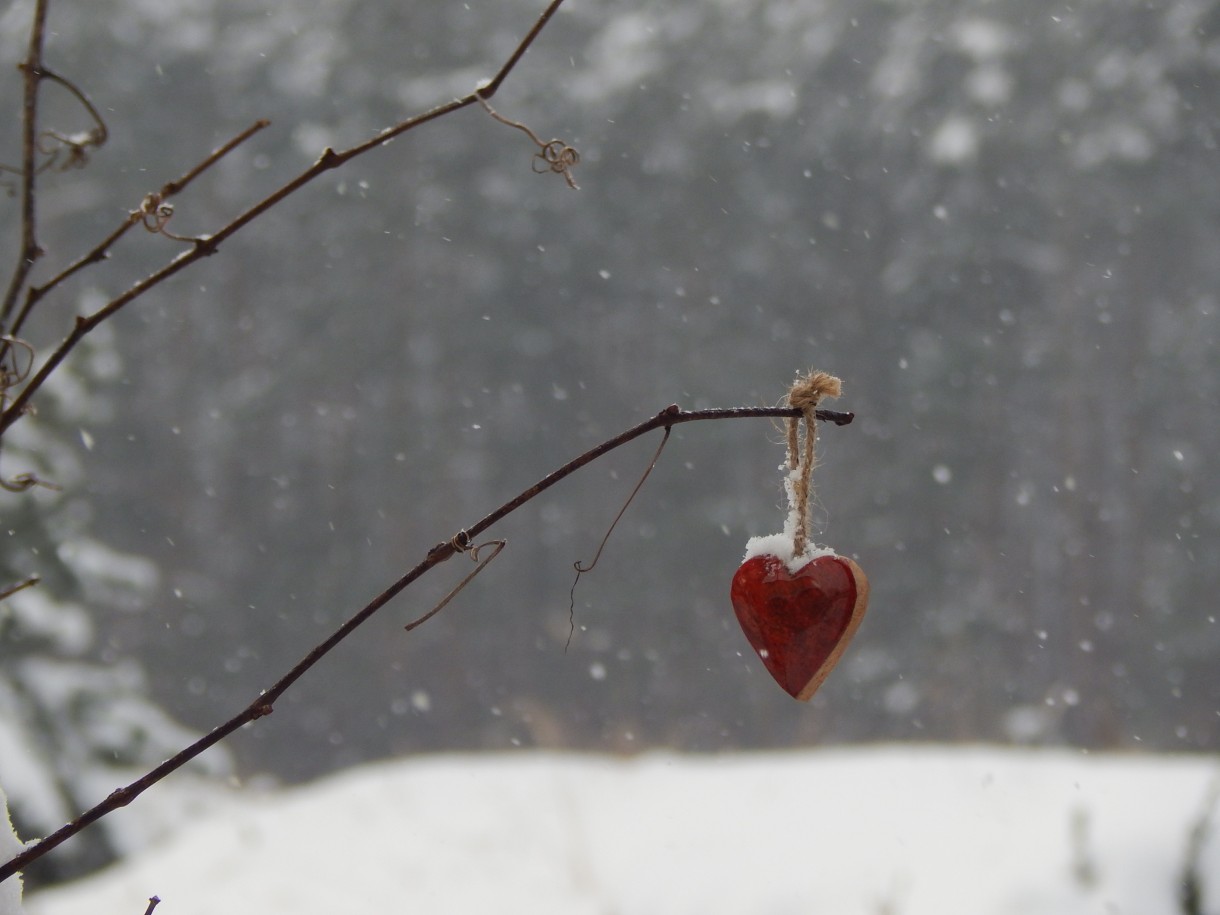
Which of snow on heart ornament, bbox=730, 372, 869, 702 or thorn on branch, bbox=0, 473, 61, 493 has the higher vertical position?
snow on heart ornament, bbox=730, 372, 869, 702

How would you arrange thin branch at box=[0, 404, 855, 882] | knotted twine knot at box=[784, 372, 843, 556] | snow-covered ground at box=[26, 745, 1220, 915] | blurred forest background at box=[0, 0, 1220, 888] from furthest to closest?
blurred forest background at box=[0, 0, 1220, 888]
snow-covered ground at box=[26, 745, 1220, 915]
knotted twine knot at box=[784, 372, 843, 556]
thin branch at box=[0, 404, 855, 882]

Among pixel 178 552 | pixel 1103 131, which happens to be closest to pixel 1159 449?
pixel 1103 131

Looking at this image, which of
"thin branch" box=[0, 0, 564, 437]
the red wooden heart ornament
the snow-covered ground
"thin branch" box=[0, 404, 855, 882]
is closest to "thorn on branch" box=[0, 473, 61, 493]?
"thin branch" box=[0, 0, 564, 437]

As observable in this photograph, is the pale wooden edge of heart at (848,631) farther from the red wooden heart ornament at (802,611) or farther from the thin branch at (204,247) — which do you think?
the thin branch at (204,247)

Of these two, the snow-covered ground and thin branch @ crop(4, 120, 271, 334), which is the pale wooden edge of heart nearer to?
thin branch @ crop(4, 120, 271, 334)

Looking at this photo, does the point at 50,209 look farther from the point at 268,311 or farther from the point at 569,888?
the point at 569,888

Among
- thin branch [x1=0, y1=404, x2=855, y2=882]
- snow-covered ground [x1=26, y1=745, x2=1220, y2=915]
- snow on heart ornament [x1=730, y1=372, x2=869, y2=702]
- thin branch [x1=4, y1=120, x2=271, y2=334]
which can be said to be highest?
snow-covered ground [x1=26, y1=745, x2=1220, y2=915]

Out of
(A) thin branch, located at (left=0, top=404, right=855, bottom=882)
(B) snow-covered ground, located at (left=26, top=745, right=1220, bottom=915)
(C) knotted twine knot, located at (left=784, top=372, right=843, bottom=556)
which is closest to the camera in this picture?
(A) thin branch, located at (left=0, top=404, right=855, bottom=882)
